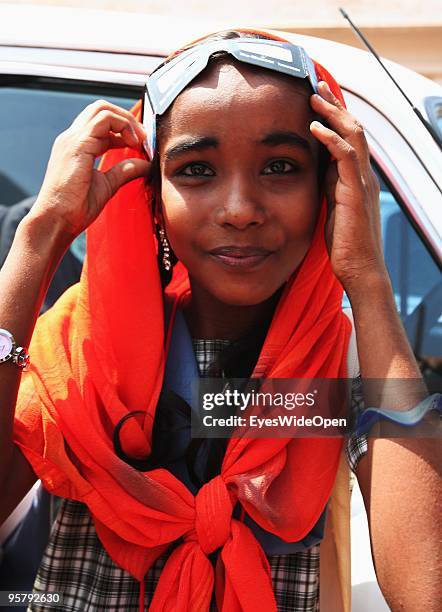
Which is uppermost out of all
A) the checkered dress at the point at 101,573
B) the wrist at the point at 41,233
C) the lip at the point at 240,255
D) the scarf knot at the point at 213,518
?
the wrist at the point at 41,233

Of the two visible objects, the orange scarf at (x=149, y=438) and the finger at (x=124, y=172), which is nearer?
the orange scarf at (x=149, y=438)

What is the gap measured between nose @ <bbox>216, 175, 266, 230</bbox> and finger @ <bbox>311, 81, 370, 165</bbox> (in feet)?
0.70

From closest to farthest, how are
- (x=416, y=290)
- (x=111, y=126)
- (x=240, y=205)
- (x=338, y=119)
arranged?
(x=240, y=205) < (x=338, y=119) < (x=111, y=126) < (x=416, y=290)

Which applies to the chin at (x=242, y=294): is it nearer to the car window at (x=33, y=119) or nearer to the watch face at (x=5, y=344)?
the watch face at (x=5, y=344)

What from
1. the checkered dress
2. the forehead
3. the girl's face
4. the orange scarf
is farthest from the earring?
the checkered dress

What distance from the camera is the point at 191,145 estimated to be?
1666 millimetres

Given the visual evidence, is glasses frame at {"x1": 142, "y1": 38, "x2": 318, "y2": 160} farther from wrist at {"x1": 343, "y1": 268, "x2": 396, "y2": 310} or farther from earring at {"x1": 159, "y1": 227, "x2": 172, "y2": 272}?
wrist at {"x1": 343, "y1": 268, "x2": 396, "y2": 310}

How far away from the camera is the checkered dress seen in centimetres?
170

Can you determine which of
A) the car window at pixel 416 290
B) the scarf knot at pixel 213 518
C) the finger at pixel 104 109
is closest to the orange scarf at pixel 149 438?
the scarf knot at pixel 213 518

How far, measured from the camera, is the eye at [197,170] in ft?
5.49

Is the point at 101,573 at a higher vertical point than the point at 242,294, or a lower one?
lower

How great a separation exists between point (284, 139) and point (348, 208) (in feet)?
0.62

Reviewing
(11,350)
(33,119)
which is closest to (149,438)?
(11,350)

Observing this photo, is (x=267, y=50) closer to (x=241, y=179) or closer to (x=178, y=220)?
(x=241, y=179)
